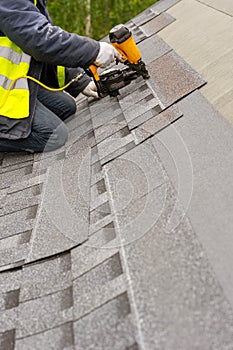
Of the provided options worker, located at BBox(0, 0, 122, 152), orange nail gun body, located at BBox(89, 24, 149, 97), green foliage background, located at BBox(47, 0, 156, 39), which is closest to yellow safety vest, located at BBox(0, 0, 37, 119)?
worker, located at BBox(0, 0, 122, 152)

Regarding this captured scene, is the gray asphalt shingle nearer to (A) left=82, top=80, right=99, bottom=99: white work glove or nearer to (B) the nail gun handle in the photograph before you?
(B) the nail gun handle

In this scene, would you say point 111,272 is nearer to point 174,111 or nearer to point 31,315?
point 31,315

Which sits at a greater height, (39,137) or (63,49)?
(63,49)

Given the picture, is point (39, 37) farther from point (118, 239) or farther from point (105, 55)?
point (118, 239)

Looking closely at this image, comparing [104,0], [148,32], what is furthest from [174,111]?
[104,0]

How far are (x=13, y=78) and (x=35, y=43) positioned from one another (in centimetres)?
31

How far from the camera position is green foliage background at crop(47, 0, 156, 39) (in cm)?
854

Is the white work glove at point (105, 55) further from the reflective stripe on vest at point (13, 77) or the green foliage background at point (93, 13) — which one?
the green foliage background at point (93, 13)

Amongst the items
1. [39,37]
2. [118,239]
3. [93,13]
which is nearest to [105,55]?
[39,37]

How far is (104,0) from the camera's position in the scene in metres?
8.84

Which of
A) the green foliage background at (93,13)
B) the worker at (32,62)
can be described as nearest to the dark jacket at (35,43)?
the worker at (32,62)

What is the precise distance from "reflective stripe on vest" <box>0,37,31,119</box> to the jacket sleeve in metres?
0.13

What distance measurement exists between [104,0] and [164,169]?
815 centimetres

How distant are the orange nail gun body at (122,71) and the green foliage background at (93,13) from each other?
6.44 meters
